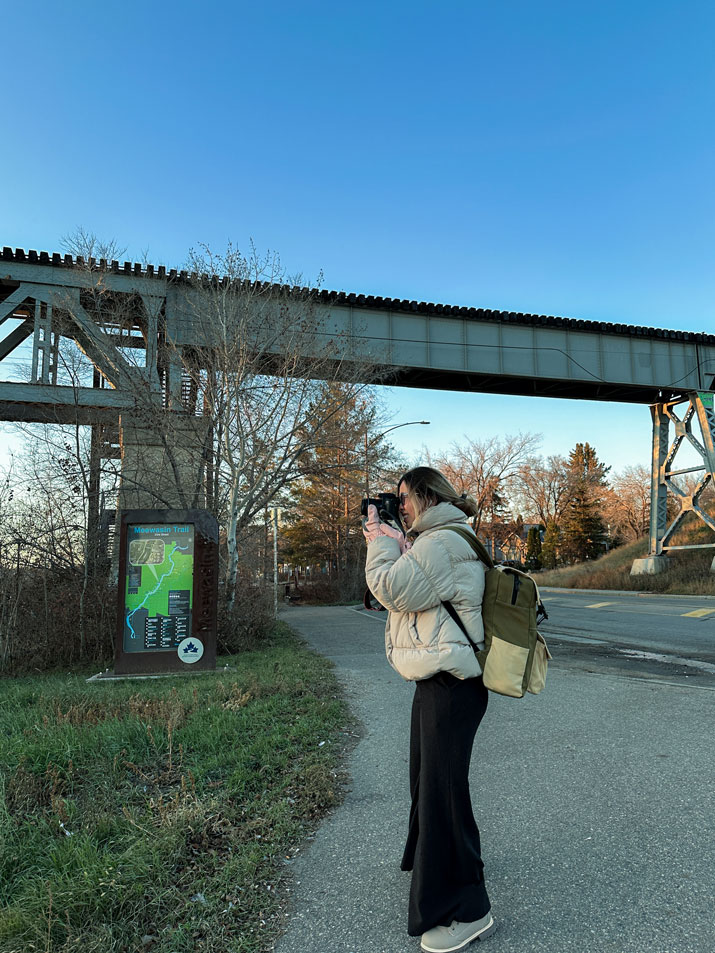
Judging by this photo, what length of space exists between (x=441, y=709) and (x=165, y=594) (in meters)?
7.50

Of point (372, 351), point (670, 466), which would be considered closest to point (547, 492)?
point (670, 466)

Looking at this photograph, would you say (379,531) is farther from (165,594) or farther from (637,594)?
(637,594)

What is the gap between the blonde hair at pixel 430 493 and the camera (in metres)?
2.87

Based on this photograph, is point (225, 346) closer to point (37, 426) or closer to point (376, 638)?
point (37, 426)

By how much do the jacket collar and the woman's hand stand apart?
0.09m

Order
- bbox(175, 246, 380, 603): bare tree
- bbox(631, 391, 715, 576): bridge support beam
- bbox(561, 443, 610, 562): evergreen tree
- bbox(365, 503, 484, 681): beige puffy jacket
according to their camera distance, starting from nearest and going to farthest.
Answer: bbox(365, 503, 484, 681): beige puffy jacket < bbox(175, 246, 380, 603): bare tree < bbox(631, 391, 715, 576): bridge support beam < bbox(561, 443, 610, 562): evergreen tree

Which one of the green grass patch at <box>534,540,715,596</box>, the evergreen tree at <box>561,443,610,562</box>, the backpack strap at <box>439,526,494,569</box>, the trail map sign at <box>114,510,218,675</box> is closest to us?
the backpack strap at <box>439,526,494,569</box>

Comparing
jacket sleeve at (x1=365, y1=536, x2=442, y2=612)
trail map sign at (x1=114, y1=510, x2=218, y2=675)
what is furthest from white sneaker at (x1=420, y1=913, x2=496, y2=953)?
trail map sign at (x1=114, y1=510, x2=218, y2=675)

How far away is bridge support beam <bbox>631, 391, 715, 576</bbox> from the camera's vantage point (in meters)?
29.2

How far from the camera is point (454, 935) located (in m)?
2.50

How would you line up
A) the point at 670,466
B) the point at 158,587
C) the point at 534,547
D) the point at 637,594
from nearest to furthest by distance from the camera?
the point at 158,587, the point at 637,594, the point at 670,466, the point at 534,547

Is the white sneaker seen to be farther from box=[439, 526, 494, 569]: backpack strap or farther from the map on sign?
the map on sign

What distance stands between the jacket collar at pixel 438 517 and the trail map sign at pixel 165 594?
725 cm

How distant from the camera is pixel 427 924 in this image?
250 cm
